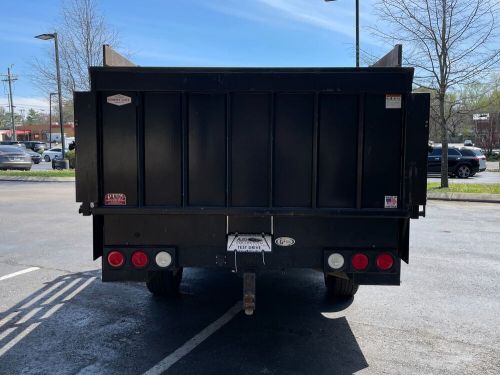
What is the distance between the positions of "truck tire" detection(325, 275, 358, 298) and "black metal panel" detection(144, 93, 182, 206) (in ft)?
7.32

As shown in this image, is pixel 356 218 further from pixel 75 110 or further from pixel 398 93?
pixel 75 110

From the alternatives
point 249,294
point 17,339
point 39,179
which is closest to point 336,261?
point 249,294

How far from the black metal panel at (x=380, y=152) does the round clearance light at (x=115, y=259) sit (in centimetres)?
204

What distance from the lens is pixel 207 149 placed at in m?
3.71

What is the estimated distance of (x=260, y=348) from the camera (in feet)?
13.3

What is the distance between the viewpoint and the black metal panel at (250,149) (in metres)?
3.69

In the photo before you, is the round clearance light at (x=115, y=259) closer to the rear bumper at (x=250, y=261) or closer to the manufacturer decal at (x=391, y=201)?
the rear bumper at (x=250, y=261)

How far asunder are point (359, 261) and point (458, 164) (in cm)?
2345

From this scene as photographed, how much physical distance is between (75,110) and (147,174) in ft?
2.39

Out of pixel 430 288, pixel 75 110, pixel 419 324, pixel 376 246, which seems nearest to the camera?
pixel 75 110

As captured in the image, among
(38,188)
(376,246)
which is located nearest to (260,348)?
(376,246)

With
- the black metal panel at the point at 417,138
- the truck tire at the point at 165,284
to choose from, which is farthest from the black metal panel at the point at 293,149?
the truck tire at the point at 165,284

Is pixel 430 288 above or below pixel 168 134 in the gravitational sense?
below

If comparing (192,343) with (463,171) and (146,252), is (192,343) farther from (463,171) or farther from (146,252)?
(463,171)
